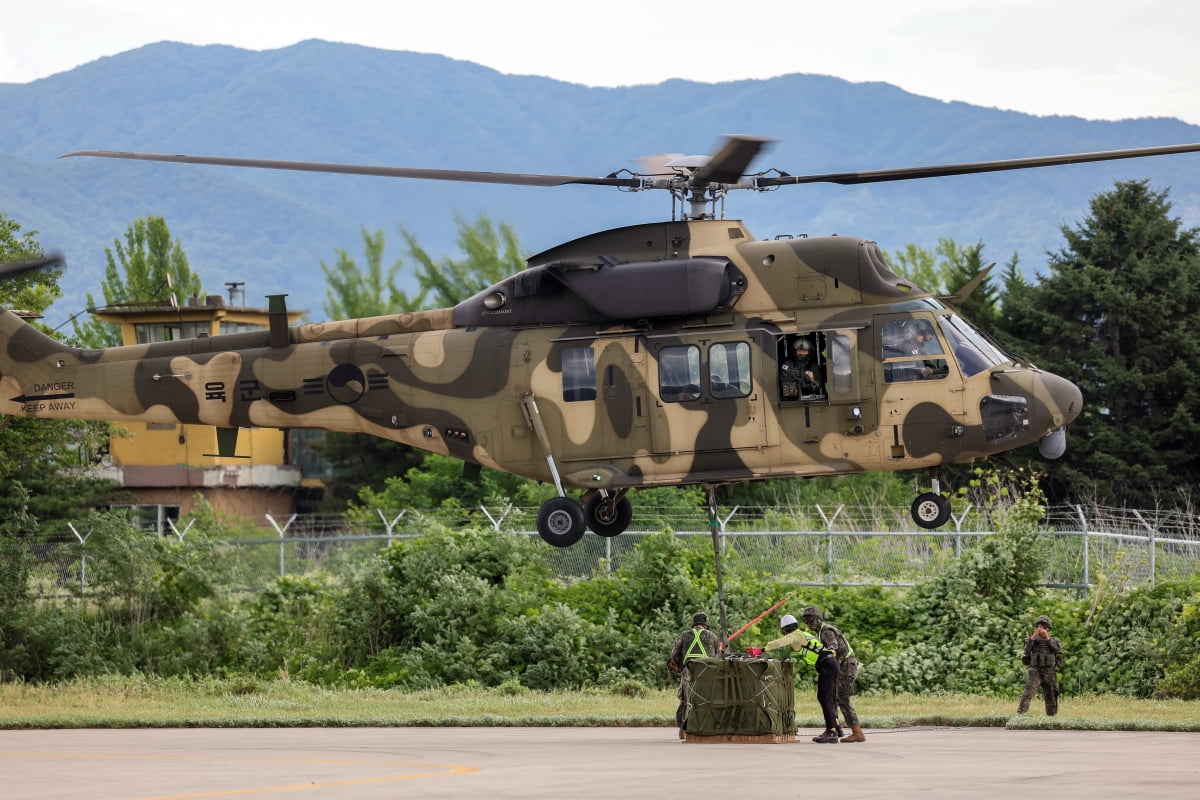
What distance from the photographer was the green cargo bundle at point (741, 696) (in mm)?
18781

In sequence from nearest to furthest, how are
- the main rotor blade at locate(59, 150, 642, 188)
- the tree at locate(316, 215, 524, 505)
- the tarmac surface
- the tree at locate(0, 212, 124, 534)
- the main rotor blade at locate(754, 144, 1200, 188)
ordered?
the tarmac surface → the main rotor blade at locate(754, 144, 1200, 188) → the main rotor blade at locate(59, 150, 642, 188) → the tree at locate(0, 212, 124, 534) → the tree at locate(316, 215, 524, 505)

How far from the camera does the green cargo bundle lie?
18781mm

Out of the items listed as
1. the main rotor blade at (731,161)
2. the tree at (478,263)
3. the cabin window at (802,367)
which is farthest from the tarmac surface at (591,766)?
the tree at (478,263)

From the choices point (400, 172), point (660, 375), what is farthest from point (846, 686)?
point (400, 172)

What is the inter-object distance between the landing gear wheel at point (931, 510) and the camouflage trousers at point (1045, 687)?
4.65 m

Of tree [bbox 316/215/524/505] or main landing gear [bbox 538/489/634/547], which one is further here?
tree [bbox 316/215/524/505]

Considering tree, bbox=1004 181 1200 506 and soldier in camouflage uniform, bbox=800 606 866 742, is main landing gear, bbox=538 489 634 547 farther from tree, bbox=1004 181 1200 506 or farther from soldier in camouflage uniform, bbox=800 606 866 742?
tree, bbox=1004 181 1200 506

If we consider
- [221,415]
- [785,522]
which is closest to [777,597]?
[785,522]

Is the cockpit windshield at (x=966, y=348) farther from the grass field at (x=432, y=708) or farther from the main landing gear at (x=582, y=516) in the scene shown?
the grass field at (x=432, y=708)

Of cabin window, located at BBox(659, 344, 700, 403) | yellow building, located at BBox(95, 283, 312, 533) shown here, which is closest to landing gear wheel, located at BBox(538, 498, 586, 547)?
cabin window, located at BBox(659, 344, 700, 403)

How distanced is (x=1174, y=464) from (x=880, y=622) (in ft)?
68.8

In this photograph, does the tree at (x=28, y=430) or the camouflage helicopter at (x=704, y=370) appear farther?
the tree at (x=28, y=430)

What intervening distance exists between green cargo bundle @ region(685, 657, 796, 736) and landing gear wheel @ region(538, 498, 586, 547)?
7.56 feet

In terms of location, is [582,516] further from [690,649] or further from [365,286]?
[365,286]
